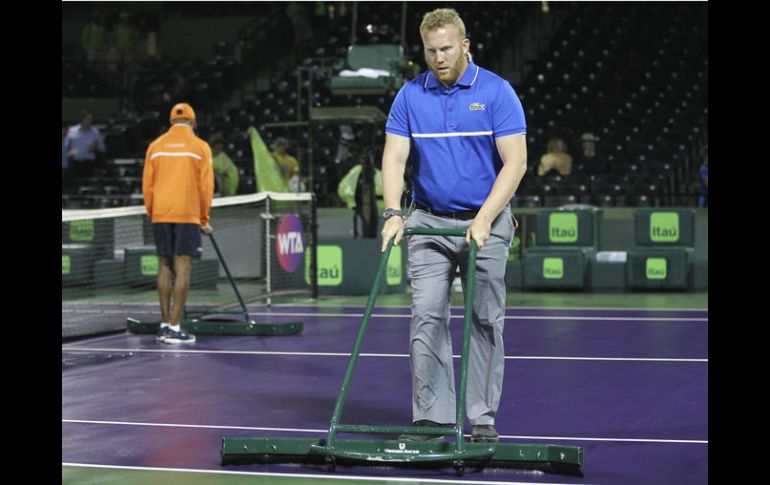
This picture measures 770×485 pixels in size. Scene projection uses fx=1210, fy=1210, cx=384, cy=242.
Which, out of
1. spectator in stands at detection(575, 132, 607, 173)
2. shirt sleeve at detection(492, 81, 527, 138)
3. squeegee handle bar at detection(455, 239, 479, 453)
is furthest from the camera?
spectator in stands at detection(575, 132, 607, 173)

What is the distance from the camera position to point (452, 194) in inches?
229

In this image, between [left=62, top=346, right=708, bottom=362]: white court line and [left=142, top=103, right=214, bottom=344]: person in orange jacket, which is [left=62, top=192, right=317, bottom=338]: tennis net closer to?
[left=142, top=103, right=214, bottom=344]: person in orange jacket

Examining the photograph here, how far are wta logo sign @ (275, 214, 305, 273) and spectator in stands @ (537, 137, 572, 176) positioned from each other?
5.59m

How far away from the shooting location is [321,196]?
20031 millimetres

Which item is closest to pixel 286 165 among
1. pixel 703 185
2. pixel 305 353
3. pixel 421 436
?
pixel 703 185

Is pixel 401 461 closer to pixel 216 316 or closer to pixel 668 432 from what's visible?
pixel 668 432

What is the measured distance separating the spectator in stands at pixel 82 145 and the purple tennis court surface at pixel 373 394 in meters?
12.8

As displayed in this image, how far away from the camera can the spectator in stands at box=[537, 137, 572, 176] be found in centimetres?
1967

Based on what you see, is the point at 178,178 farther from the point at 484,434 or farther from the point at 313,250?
the point at 484,434

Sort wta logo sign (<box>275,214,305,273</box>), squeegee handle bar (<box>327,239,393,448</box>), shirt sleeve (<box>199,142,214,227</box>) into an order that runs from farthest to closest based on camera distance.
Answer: wta logo sign (<box>275,214,305,273</box>) → shirt sleeve (<box>199,142,214,227</box>) → squeegee handle bar (<box>327,239,393,448</box>)

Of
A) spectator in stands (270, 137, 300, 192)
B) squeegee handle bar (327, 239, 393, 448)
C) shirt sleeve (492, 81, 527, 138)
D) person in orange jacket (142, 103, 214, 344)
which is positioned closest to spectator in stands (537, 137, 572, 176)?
spectator in stands (270, 137, 300, 192)

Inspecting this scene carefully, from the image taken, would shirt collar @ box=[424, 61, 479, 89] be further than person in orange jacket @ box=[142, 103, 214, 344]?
No

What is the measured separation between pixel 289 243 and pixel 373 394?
24.7 ft
